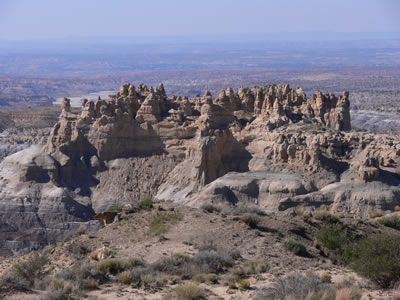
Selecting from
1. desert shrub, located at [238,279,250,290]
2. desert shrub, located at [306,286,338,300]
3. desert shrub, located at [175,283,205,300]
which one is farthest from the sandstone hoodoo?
desert shrub, located at [306,286,338,300]

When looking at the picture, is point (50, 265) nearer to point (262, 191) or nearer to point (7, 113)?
point (262, 191)

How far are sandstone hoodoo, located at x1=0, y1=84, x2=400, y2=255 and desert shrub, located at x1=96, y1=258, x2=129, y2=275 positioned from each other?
2478cm

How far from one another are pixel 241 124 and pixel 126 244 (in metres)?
38.2

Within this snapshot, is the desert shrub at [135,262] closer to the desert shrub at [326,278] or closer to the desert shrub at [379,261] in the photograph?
the desert shrub at [326,278]

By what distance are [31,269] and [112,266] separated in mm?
2396

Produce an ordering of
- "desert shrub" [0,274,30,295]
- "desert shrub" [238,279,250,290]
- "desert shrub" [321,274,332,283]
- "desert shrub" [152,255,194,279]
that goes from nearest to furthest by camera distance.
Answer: "desert shrub" [0,274,30,295] < "desert shrub" [238,279,250,290] < "desert shrub" [321,274,332,283] < "desert shrub" [152,255,194,279]

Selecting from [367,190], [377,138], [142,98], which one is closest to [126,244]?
[367,190]

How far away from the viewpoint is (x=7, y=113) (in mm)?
116125

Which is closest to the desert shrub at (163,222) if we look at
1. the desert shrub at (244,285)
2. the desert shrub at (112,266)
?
the desert shrub at (112,266)

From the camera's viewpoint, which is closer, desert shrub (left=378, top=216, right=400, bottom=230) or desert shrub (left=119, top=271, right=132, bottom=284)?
desert shrub (left=119, top=271, right=132, bottom=284)

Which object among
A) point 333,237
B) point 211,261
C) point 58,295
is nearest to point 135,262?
point 211,261

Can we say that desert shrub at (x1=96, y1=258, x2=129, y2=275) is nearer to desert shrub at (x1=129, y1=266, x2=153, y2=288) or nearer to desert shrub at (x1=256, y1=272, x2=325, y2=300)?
desert shrub at (x1=129, y1=266, x2=153, y2=288)

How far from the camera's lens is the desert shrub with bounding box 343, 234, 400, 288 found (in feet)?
56.3

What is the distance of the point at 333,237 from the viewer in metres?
22.6
